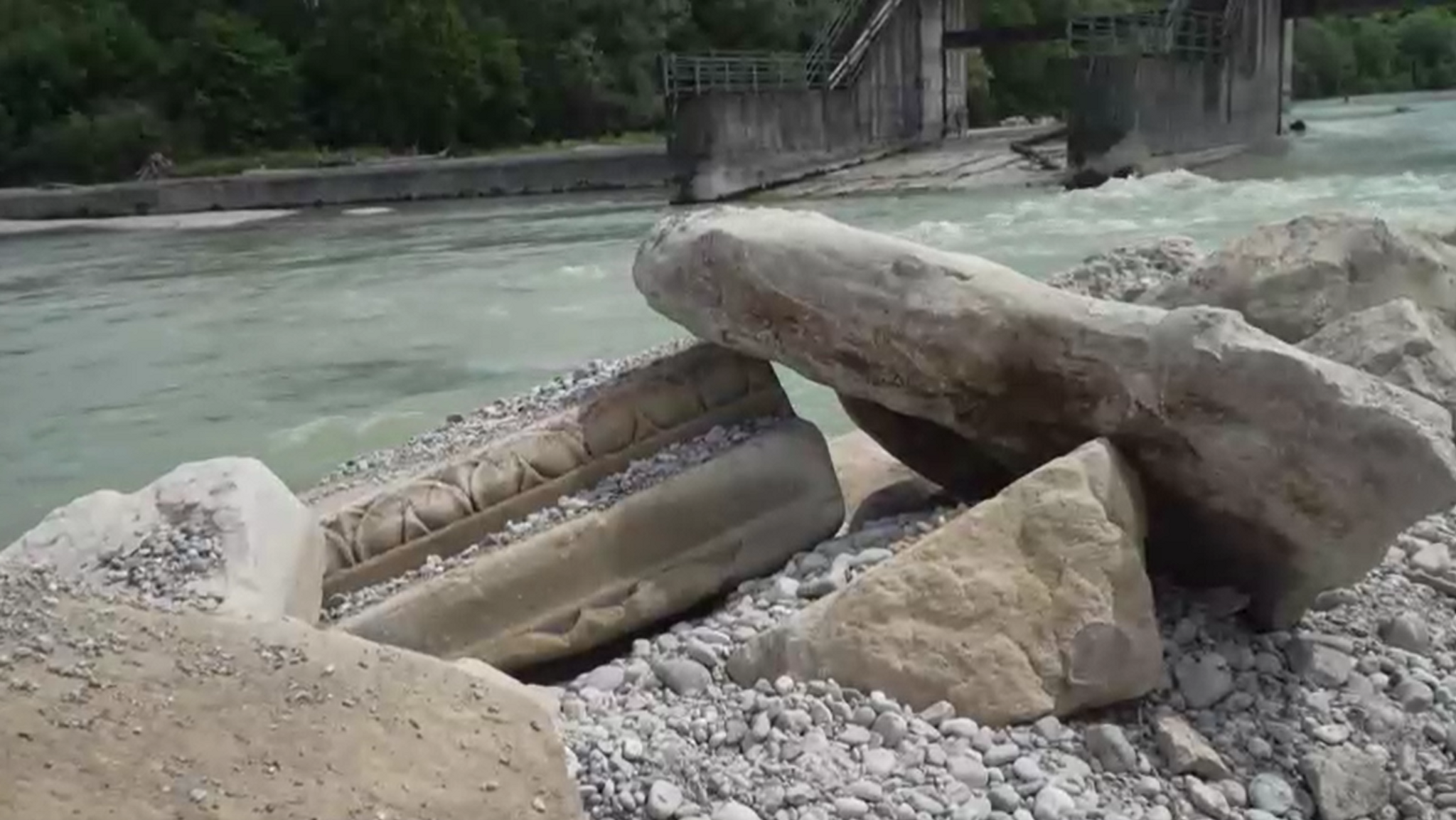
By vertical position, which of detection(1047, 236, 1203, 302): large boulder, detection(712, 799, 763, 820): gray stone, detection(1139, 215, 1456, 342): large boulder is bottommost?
detection(712, 799, 763, 820): gray stone

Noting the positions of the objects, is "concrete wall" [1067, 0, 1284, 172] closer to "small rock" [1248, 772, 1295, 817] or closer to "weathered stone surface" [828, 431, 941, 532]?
"weathered stone surface" [828, 431, 941, 532]

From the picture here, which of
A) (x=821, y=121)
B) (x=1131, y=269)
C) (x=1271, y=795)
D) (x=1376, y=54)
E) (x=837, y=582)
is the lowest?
(x=1376, y=54)

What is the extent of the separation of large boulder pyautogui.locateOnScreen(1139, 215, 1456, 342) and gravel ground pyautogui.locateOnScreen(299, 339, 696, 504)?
1.64 metres

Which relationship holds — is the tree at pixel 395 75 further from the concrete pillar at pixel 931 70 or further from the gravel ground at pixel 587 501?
the gravel ground at pixel 587 501

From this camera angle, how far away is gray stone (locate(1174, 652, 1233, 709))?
12.0 feet

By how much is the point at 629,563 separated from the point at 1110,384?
1.31 metres

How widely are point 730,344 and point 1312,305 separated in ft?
5.69

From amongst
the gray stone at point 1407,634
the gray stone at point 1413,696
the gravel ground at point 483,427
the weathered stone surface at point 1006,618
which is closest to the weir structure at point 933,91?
the gravel ground at point 483,427

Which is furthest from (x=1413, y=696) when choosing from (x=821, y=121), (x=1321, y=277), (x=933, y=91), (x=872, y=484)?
(x=933, y=91)

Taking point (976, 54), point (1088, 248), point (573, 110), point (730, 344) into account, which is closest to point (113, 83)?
point (573, 110)

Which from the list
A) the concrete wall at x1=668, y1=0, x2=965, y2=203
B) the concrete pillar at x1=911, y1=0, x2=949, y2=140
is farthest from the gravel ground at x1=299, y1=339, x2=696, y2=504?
the concrete pillar at x1=911, y1=0, x2=949, y2=140

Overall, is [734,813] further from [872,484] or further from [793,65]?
[793,65]

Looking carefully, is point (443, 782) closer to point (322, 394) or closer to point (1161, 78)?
point (322, 394)

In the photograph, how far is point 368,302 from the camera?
611 inches
